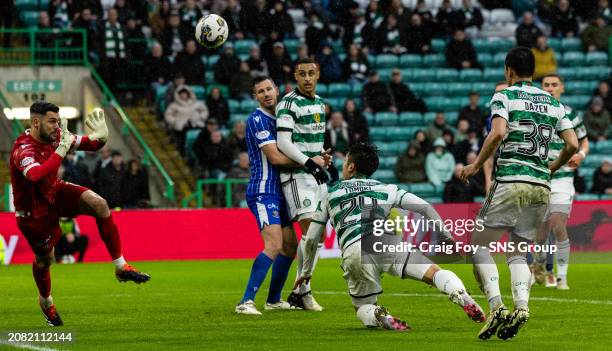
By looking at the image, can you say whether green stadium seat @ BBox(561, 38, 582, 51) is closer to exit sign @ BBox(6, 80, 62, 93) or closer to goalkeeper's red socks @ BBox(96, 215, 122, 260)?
exit sign @ BBox(6, 80, 62, 93)

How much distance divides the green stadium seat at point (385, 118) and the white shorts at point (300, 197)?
14.8 meters

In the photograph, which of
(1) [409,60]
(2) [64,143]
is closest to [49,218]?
(2) [64,143]

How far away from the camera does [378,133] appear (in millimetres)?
27047

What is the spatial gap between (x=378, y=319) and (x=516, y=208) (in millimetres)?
1403

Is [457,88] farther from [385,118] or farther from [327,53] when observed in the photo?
[327,53]

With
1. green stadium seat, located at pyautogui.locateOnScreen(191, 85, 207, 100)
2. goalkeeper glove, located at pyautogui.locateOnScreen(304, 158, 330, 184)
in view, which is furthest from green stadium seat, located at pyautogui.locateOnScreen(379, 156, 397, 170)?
goalkeeper glove, located at pyautogui.locateOnScreen(304, 158, 330, 184)

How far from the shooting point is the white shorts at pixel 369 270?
9930 millimetres

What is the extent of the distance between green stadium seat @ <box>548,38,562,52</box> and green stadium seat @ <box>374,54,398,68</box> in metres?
3.85

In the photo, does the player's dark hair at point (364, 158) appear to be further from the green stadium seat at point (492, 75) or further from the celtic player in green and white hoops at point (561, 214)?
the green stadium seat at point (492, 75)

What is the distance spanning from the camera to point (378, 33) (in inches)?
1125

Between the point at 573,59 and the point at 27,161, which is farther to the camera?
the point at 573,59

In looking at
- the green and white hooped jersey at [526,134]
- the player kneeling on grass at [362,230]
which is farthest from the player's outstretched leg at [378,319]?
the green and white hooped jersey at [526,134]

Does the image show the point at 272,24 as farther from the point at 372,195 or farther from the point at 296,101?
the point at 372,195

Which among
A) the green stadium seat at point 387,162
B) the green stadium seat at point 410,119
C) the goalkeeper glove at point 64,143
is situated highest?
the goalkeeper glove at point 64,143
